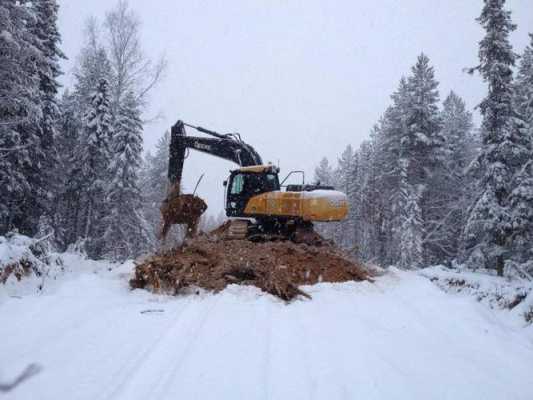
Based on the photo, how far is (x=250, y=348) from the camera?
4.29 meters

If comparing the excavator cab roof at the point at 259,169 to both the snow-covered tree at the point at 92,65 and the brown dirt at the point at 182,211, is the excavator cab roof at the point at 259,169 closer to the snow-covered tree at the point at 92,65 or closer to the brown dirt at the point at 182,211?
the brown dirt at the point at 182,211

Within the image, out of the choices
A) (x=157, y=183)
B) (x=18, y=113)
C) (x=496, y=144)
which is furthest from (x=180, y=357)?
A: (x=157, y=183)

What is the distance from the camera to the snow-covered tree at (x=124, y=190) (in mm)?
23156

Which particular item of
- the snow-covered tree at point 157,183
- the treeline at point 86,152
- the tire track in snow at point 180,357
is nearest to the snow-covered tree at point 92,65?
the treeline at point 86,152

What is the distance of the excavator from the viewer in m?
11.6

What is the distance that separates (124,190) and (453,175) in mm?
23256

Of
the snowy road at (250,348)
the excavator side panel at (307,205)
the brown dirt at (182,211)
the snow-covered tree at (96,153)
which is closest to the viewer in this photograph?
the snowy road at (250,348)

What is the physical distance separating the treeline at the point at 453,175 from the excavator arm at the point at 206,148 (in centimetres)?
1182

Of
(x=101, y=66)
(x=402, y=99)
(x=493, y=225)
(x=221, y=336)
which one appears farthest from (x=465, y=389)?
(x=402, y=99)

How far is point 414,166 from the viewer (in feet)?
84.9

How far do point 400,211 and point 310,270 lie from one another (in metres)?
18.9

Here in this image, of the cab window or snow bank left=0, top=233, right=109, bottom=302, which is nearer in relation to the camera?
snow bank left=0, top=233, right=109, bottom=302

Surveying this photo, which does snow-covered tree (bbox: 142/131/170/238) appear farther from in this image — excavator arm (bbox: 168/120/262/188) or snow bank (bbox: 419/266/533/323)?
snow bank (bbox: 419/266/533/323)

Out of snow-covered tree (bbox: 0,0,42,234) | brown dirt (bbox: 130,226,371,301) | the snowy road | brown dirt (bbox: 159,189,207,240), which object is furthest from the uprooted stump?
snow-covered tree (bbox: 0,0,42,234)
